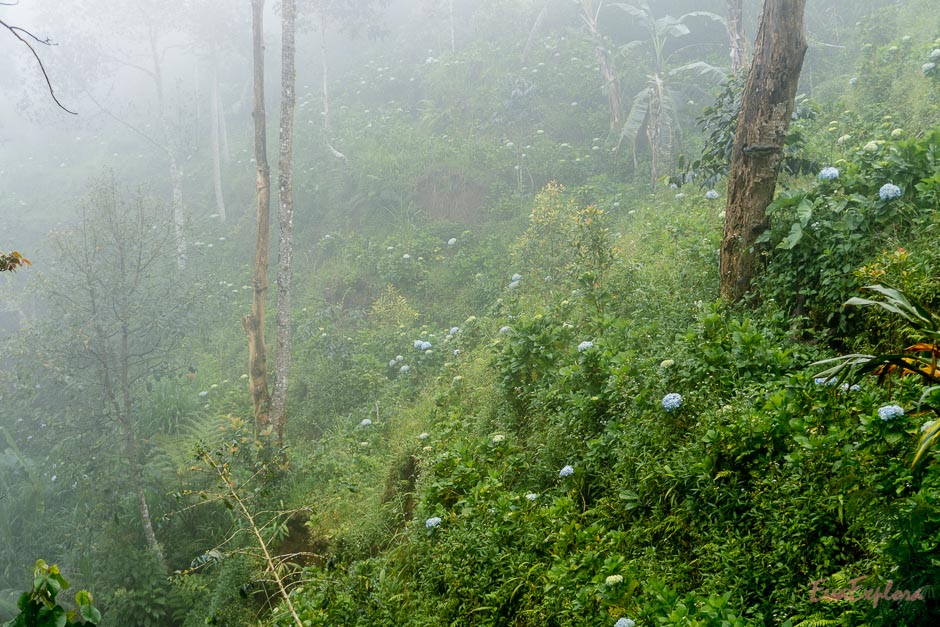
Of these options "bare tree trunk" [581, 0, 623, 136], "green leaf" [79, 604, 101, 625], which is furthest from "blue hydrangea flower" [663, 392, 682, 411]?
"bare tree trunk" [581, 0, 623, 136]

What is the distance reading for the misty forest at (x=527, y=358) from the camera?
117 inches

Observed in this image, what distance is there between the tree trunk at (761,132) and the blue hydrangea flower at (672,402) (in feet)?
5.06

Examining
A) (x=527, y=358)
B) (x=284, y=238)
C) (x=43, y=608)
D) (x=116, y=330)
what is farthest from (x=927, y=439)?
(x=116, y=330)

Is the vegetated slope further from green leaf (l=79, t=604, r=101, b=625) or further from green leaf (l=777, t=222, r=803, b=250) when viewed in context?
green leaf (l=79, t=604, r=101, b=625)

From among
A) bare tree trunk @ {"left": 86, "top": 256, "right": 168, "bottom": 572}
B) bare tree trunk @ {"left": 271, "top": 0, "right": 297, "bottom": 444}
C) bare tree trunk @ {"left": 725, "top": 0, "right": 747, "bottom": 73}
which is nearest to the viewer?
bare tree trunk @ {"left": 86, "top": 256, "right": 168, "bottom": 572}

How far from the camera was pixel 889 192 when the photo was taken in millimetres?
4227

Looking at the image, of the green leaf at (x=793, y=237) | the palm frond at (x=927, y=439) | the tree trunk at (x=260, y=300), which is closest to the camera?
the palm frond at (x=927, y=439)

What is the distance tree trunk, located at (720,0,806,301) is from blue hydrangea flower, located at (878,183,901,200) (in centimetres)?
77

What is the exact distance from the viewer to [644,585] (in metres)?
2.95

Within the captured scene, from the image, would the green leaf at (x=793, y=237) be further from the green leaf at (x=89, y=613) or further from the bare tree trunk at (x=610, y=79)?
the bare tree trunk at (x=610, y=79)

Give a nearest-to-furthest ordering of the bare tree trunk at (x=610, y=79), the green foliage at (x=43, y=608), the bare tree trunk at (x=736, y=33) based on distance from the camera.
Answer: the green foliage at (x=43, y=608), the bare tree trunk at (x=736, y=33), the bare tree trunk at (x=610, y=79)

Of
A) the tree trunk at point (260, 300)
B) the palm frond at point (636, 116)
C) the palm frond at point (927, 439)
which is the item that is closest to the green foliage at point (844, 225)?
the palm frond at point (927, 439)

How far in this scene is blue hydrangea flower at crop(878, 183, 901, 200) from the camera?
4219 millimetres

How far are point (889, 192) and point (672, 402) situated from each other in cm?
204
